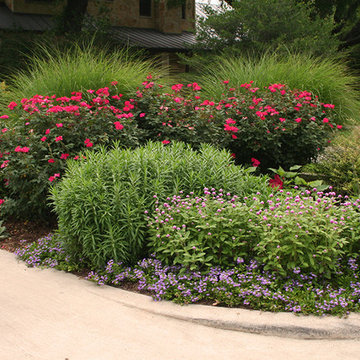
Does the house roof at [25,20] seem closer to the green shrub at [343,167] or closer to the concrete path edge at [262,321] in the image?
the green shrub at [343,167]

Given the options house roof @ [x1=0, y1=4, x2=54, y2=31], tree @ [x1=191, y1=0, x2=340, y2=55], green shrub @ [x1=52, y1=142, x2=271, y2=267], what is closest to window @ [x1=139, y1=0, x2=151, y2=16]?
house roof @ [x1=0, y1=4, x2=54, y2=31]

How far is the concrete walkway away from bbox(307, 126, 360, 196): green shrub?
244 centimetres

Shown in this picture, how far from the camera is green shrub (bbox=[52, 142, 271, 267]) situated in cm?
402

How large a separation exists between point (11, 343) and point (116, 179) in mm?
1738

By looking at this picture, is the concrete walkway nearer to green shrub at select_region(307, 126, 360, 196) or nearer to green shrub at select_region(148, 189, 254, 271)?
green shrub at select_region(148, 189, 254, 271)

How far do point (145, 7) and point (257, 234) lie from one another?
2255 cm

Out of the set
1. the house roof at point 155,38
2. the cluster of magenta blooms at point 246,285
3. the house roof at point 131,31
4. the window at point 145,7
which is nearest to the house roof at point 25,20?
the house roof at point 131,31

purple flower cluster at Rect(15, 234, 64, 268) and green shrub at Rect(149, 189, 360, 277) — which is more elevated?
green shrub at Rect(149, 189, 360, 277)

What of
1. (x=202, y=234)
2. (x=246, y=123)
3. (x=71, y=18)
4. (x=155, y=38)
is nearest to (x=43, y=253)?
(x=202, y=234)

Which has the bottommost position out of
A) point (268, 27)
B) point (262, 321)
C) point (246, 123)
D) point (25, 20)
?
point (262, 321)

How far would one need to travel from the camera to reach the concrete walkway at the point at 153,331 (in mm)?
2936

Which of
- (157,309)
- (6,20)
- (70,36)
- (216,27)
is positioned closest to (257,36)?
(216,27)

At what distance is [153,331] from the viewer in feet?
10.5

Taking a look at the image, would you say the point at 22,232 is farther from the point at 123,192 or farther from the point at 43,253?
the point at 123,192
